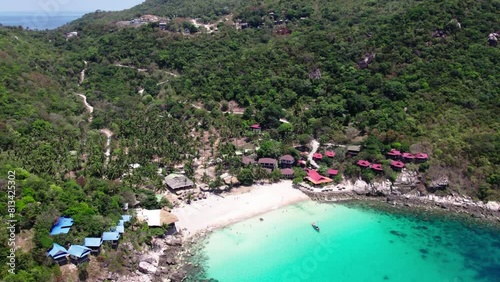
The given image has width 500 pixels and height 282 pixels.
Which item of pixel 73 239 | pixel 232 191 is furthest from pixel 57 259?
pixel 232 191

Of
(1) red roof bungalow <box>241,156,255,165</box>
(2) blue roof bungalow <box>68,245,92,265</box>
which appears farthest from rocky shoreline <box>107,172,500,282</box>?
(1) red roof bungalow <box>241,156,255,165</box>

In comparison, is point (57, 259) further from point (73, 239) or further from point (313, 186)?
point (313, 186)

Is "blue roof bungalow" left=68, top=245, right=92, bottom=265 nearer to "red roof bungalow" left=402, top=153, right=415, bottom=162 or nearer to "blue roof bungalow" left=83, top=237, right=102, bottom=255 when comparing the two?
"blue roof bungalow" left=83, top=237, right=102, bottom=255

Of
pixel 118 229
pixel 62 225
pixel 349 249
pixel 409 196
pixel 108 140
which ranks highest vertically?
pixel 62 225

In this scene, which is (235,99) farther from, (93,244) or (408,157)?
(93,244)

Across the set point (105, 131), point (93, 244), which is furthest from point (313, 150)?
point (93, 244)

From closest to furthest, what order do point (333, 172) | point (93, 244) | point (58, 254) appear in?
1. point (58, 254)
2. point (93, 244)
3. point (333, 172)

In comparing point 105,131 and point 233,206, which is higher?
point 105,131

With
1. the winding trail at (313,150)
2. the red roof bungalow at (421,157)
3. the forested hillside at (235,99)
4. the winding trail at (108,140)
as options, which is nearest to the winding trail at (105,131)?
the winding trail at (108,140)
